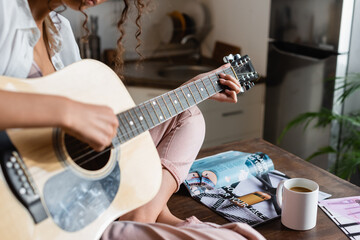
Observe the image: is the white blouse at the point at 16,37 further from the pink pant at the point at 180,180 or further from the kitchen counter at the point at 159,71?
the kitchen counter at the point at 159,71

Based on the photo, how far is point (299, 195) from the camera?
109 centimetres

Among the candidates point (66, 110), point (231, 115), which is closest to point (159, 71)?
point (231, 115)

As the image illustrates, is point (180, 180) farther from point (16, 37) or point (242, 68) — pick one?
point (16, 37)

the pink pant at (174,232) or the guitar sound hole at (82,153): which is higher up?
the guitar sound hole at (82,153)

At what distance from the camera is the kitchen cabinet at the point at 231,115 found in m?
2.51

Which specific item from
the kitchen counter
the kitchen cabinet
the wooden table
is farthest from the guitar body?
the kitchen cabinet

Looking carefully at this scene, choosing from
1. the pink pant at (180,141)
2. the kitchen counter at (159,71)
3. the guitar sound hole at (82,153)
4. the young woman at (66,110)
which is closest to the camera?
the young woman at (66,110)

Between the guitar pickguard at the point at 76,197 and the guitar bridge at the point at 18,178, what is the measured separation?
1.0 inches

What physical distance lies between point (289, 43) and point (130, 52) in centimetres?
103

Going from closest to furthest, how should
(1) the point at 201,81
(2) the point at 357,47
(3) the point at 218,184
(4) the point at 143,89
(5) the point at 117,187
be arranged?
1. (5) the point at 117,187
2. (1) the point at 201,81
3. (3) the point at 218,184
4. (2) the point at 357,47
5. (4) the point at 143,89

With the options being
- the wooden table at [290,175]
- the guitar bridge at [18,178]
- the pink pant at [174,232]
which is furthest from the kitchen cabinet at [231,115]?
the guitar bridge at [18,178]

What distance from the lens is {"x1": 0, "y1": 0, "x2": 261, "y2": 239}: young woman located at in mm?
793

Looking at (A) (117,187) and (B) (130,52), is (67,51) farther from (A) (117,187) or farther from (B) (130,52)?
(B) (130,52)

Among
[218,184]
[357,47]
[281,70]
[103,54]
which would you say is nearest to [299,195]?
[218,184]
